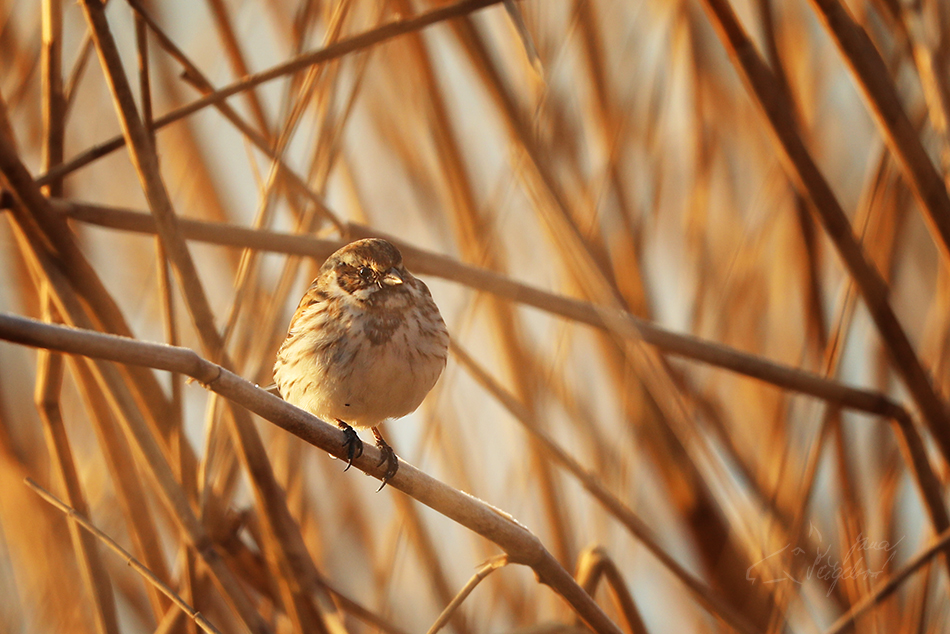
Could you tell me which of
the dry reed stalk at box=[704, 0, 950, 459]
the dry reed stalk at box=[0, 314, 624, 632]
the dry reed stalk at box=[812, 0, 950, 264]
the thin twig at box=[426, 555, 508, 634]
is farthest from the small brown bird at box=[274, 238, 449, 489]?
the dry reed stalk at box=[812, 0, 950, 264]

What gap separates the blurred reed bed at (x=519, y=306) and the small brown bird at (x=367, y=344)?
0.09 m

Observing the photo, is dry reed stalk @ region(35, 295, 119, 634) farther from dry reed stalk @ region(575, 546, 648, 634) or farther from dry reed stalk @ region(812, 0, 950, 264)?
dry reed stalk @ region(812, 0, 950, 264)

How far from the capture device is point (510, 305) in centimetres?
243

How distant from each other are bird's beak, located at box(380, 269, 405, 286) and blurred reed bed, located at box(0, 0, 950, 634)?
71mm

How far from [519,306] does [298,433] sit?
151 cm

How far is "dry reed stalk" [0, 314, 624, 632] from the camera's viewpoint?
2.53 feet

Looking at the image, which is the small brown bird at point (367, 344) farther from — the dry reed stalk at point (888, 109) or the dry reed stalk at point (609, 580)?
the dry reed stalk at point (888, 109)

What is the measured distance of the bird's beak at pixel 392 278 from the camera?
1.61 metres

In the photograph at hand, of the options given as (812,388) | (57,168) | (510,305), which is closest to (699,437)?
(812,388)

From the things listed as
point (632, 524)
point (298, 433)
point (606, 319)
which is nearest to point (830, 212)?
point (606, 319)

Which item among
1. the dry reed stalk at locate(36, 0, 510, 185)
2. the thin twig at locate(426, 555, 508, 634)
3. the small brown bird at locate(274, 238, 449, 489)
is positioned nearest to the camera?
the thin twig at locate(426, 555, 508, 634)

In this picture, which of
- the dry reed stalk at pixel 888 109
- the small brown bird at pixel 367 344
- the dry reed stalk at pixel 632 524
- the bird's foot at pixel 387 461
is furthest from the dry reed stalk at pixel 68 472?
the dry reed stalk at pixel 888 109

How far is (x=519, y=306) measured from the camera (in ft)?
8.06

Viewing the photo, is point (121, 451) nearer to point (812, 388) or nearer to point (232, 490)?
point (232, 490)
